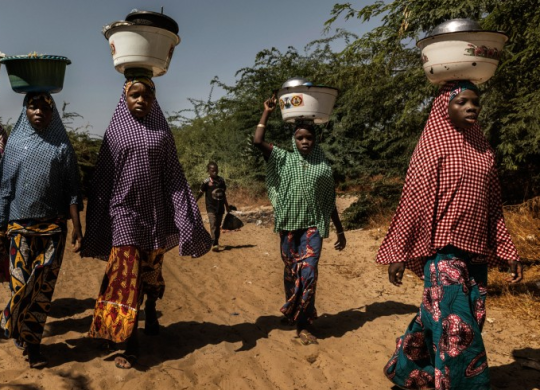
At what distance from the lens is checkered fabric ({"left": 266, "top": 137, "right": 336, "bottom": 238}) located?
→ 15.7 ft

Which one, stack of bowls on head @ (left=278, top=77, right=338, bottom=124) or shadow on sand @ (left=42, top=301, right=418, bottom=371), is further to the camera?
stack of bowls on head @ (left=278, top=77, right=338, bottom=124)

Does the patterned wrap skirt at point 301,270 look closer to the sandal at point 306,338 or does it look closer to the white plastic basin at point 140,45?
the sandal at point 306,338

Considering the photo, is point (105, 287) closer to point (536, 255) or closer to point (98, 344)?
point (98, 344)

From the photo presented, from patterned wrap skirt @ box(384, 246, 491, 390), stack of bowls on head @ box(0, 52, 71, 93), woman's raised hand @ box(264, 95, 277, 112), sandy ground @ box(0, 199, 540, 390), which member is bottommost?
sandy ground @ box(0, 199, 540, 390)

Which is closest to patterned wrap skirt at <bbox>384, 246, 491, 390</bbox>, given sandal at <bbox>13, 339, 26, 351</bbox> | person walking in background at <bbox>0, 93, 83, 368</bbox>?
person walking in background at <bbox>0, 93, 83, 368</bbox>

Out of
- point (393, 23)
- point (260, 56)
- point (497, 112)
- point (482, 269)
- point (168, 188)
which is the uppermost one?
point (260, 56)

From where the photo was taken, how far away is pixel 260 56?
59.9 feet

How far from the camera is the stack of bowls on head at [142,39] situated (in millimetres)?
3766

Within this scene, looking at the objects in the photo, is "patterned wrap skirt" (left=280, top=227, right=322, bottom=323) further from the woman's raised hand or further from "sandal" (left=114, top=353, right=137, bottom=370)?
"sandal" (left=114, top=353, right=137, bottom=370)

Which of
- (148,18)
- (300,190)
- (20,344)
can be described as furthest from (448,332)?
(20,344)

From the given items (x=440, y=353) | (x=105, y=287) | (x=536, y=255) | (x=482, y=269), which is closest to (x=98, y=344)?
(x=105, y=287)

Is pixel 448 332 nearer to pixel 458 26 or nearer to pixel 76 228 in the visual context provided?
pixel 458 26

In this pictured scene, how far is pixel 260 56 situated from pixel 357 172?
5.33 m

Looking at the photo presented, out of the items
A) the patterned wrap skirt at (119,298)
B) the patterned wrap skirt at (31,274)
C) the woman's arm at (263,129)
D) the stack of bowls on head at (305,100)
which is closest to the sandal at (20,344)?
the patterned wrap skirt at (31,274)
